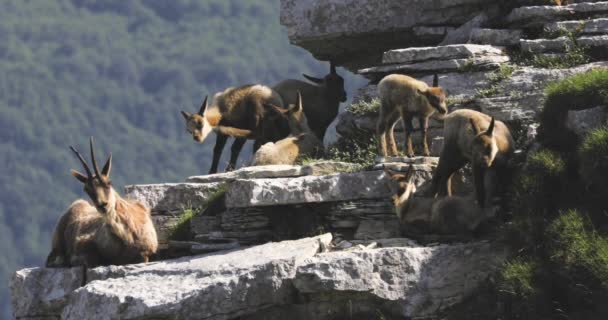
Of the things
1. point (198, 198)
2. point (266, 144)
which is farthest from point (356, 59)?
point (198, 198)

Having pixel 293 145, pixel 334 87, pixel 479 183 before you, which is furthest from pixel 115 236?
pixel 334 87

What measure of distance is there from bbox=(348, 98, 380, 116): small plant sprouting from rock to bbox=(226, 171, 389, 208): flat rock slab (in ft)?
8.90

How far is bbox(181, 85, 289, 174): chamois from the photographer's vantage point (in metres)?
23.6

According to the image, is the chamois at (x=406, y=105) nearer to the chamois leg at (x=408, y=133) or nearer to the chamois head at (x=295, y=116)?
the chamois leg at (x=408, y=133)

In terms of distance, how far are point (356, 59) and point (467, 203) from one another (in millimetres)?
8306

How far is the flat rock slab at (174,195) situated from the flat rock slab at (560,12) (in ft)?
17.5

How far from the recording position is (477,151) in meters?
17.8

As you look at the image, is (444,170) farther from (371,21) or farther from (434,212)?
(371,21)

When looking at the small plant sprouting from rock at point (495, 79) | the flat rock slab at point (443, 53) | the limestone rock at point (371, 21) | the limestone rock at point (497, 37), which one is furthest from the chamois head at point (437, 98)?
the limestone rock at point (371, 21)

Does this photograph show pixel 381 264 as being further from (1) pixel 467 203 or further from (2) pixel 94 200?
(2) pixel 94 200

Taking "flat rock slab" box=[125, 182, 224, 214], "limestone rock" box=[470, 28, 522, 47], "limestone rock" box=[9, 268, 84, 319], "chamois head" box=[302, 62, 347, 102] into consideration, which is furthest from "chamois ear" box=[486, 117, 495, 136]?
"chamois head" box=[302, 62, 347, 102]

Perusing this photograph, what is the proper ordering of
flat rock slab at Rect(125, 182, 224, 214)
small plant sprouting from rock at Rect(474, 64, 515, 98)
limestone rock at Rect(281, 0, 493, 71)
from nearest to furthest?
flat rock slab at Rect(125, 182, 224, 214) → small plant sprouting from rock at Rect(474, 64, 515, 98) → limestone rock at Rect(281, 0, 493, 71)

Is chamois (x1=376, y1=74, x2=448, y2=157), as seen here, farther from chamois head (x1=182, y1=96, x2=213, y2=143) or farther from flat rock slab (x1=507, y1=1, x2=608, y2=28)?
chamois head (x1=182, y1=96, x2=213, y2=143)

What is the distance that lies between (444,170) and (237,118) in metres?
6.42
